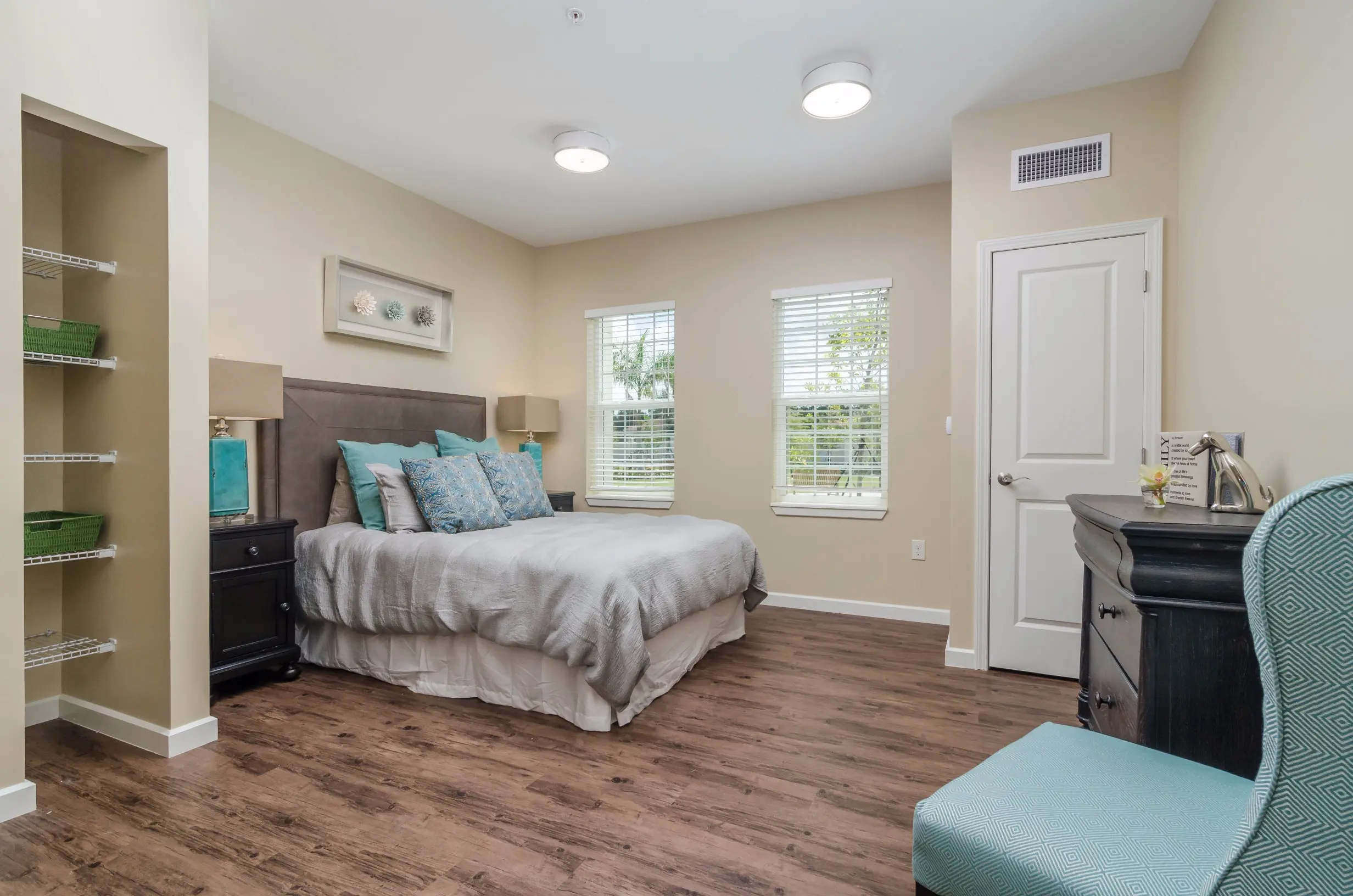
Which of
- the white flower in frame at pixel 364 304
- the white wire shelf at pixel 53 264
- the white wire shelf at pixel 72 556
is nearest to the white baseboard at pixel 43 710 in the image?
the white wire shelf at pixel 72 556

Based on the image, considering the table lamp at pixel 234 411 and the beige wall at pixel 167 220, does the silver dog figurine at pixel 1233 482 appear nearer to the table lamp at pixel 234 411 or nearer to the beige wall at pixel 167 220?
the beige wall at pixel 167 220

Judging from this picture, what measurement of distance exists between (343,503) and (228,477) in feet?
2.42

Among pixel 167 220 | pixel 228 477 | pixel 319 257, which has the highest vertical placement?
pixel 319 257

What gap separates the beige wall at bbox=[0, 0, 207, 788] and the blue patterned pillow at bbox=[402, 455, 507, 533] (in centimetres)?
102

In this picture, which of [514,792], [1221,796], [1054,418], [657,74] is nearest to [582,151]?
[657,74]

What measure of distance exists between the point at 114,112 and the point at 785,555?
13.0ft

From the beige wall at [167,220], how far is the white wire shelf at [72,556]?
295mm

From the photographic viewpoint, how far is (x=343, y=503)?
3.64m

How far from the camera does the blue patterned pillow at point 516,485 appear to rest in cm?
380

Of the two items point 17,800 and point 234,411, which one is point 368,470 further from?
point 17,800

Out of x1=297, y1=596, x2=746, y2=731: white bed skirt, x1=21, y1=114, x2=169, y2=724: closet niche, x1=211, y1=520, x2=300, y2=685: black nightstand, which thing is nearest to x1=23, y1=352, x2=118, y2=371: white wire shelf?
x1=21, y1=114, x2=169, y2=724: closet niche

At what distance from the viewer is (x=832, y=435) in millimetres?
4496

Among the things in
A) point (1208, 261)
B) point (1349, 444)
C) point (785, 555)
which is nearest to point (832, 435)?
point (785, 555)

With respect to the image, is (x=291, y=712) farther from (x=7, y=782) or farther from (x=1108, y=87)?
(x=1108, y=87)
